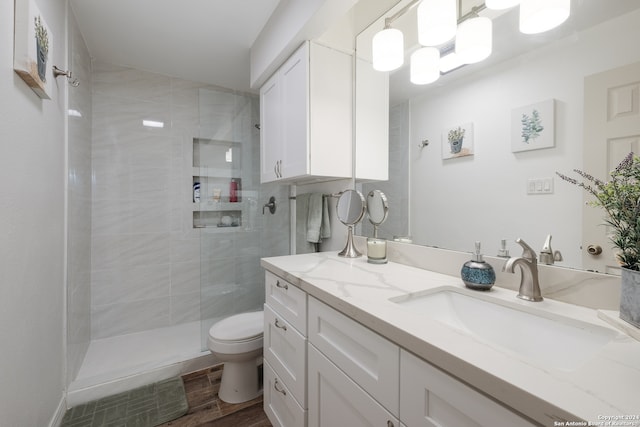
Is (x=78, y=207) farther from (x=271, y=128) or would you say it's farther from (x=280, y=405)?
(x=280, y=405)

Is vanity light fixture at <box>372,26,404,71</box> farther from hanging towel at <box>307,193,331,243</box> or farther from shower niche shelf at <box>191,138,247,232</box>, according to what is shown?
shower niche shelf at <box>191,138,247,232</box>

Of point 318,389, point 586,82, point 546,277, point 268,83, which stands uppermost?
point 268,83

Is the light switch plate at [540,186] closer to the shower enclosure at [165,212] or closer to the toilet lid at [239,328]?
the toilet lid at [239,328]

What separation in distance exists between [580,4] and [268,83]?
1673mm

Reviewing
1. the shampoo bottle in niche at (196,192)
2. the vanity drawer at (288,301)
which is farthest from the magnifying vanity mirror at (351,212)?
the shampoo bottle in niche at (196,192)

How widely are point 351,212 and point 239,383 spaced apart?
48.9 inches

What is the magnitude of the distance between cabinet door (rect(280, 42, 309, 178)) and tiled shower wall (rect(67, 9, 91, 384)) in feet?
4.25

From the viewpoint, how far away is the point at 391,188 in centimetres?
150

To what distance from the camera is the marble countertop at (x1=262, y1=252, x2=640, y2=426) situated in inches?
15.6

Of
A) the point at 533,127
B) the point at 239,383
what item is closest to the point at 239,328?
the point at 239,383

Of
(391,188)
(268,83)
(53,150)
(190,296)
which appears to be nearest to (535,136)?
(391,188)

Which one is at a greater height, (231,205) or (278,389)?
(231,205)

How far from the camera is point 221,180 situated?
2.33 m

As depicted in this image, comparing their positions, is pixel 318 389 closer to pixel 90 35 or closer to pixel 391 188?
pixel 391 188
